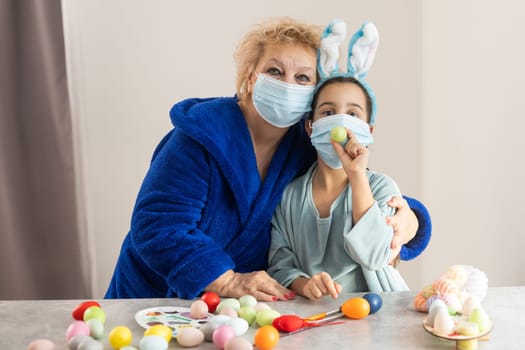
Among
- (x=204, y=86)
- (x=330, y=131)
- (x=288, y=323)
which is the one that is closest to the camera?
(x=288, y=323)

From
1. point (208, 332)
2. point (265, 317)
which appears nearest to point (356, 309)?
point (265, 317)

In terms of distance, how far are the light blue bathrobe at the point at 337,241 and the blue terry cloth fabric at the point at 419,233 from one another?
0.11 m

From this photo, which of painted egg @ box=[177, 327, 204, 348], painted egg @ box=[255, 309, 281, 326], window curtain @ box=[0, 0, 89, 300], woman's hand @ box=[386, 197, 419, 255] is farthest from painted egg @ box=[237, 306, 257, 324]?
window curtain @ box=[0, 0, 89, 300]

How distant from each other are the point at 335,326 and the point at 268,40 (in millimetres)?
705

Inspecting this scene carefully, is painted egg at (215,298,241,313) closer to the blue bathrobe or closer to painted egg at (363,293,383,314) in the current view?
the blue bathrobe

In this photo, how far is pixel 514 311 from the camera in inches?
48.0

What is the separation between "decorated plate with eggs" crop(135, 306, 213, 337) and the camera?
1.16 metres

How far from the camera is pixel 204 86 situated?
252cm

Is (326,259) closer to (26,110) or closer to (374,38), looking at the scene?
(374,38)

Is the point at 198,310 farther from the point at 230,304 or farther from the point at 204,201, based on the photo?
the point at 204,201

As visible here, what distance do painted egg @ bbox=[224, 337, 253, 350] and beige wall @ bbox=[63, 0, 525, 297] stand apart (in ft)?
4.65

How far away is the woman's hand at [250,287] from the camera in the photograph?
1340mm

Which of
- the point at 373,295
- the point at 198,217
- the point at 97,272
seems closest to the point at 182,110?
the point at 198,217

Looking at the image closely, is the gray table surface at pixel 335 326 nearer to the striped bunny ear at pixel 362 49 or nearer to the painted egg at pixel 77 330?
the painted egg at pixel 77 330
